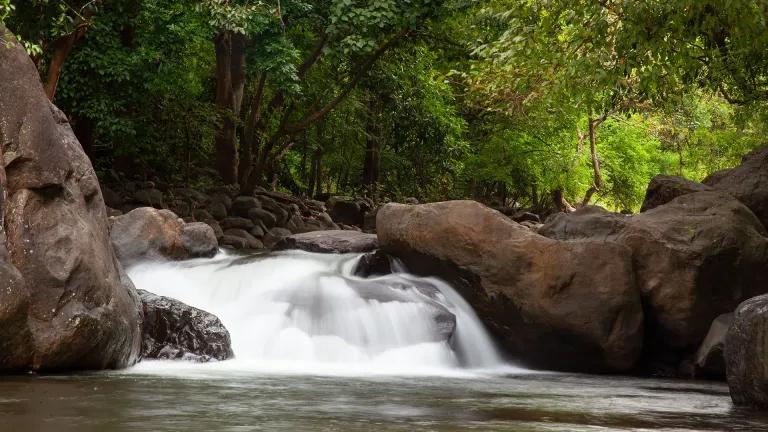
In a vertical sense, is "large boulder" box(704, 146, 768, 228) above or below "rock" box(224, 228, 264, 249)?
above

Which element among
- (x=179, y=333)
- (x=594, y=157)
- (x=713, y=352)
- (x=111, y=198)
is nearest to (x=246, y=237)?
(x=111, y=198)

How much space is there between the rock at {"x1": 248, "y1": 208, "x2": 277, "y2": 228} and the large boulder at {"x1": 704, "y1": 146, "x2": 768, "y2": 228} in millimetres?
12370

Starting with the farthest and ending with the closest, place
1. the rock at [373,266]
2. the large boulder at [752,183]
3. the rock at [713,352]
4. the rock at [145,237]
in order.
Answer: the rock at [145,237] → the large boulder at [752,183] → the rock at [373,266] → the rock at [713,352]

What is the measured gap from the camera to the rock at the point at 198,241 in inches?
671

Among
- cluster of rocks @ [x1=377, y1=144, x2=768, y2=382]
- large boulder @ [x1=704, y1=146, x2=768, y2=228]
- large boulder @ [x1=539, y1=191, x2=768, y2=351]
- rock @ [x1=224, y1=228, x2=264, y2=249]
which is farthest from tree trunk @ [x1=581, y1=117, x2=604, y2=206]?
cluster of rocks @ [x1=377, y1=144, x2=768, y2=382]

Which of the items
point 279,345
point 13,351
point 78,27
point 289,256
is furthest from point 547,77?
point 13,351

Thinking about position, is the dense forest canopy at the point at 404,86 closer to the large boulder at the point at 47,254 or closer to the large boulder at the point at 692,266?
the large boulder at the point at 47,254

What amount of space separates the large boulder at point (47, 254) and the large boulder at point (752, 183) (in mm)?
10079

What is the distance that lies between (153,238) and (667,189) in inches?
344

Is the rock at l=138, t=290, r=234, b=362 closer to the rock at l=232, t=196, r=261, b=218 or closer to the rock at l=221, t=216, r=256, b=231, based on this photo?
the rock at l=221, t=216, r=256, b=231

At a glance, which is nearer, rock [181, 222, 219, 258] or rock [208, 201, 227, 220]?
rock [181, 222, 219, 258]

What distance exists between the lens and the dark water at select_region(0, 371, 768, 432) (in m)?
6.61

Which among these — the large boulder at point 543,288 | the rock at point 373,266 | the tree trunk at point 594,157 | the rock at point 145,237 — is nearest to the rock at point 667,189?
the large boulder at point 543,288

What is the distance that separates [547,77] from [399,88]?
12.7 m
